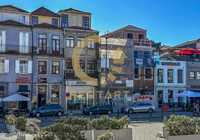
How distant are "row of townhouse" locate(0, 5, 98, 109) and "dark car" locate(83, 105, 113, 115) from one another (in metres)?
5.69

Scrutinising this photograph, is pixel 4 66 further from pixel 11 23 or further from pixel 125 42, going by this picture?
pixel 125 42

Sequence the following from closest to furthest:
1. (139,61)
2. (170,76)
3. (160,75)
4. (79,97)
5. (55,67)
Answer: (55,67), (79,97), (139,61), (160,75), (170,76)

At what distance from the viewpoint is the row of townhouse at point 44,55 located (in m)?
50.3

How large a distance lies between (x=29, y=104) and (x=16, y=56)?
18.3ft

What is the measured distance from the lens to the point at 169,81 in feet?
202

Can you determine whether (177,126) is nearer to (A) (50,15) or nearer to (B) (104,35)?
(A) (50,15)

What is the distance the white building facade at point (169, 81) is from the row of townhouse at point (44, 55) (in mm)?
9777

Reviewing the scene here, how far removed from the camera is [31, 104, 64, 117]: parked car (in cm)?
4547

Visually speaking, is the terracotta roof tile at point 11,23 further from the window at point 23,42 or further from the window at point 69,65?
the window at point 69,65

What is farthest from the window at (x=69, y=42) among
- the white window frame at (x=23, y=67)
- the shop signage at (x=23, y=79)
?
the shop signage at (x=23, y=79)

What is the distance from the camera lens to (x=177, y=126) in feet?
48.1

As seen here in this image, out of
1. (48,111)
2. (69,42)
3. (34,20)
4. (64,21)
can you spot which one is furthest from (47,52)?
(48,111)

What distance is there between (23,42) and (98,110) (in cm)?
1166

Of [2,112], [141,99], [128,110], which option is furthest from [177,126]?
[141,99]
